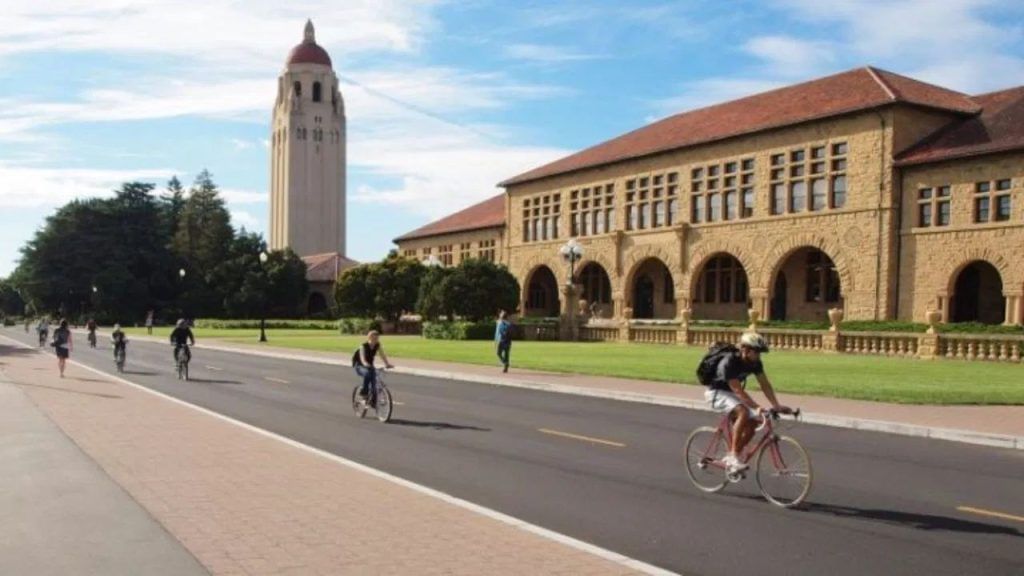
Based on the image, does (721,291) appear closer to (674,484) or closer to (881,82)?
(881,82)

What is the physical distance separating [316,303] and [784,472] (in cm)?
9661

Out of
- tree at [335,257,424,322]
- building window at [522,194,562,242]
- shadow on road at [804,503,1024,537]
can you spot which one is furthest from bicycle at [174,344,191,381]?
building window at [522,194,562,242]

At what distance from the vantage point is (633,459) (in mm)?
11633

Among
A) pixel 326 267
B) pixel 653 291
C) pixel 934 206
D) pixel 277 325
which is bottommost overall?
pixel 277 325

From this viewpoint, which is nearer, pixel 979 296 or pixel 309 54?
pixel 979 296

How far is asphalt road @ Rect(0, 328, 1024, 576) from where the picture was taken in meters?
7.04

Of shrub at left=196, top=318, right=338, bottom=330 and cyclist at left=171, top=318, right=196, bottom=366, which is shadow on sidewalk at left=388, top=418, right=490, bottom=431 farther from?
shrub at left=196, top=318, right=338, bottom=330

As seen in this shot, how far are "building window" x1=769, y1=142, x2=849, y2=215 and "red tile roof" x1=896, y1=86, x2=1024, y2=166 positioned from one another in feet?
11.1

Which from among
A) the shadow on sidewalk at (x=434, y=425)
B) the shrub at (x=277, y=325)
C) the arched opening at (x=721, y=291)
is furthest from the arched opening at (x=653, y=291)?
the shadow on sidewalk at (x=434, y=425)

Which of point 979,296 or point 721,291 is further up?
point 721,291

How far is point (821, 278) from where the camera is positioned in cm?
4862

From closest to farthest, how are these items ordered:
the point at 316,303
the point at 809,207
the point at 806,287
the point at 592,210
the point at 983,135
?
the point at 983,135, the point at 809,207, the point at 806,287, the point at 592,210, the point at 316,303

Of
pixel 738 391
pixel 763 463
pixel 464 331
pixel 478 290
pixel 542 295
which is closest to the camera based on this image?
pixel 738 391

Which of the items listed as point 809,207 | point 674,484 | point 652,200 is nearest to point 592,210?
point 652,200
